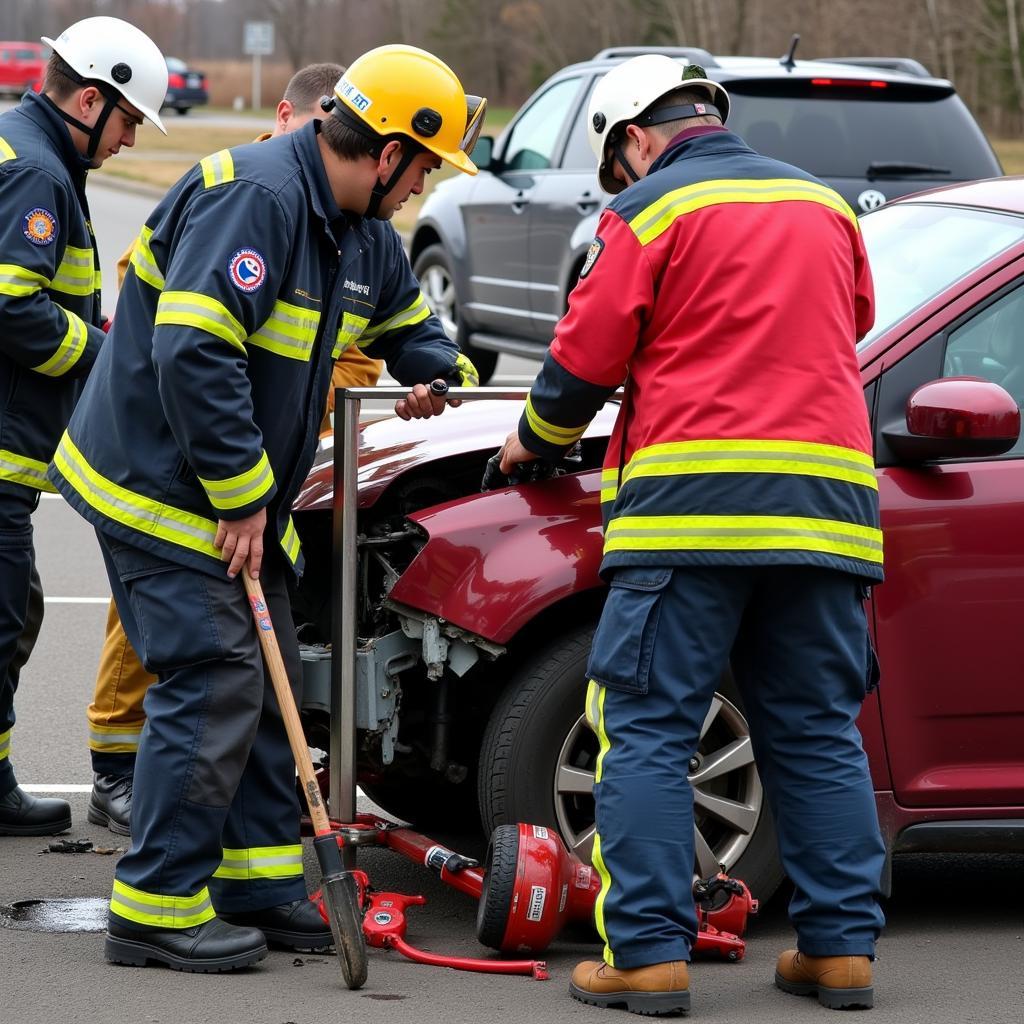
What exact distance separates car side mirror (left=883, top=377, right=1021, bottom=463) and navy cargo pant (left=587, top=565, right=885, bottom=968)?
450 mm

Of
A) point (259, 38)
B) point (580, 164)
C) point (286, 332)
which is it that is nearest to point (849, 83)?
point (580, 164)

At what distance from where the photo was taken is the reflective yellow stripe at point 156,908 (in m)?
3.83

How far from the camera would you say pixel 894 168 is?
9.45m

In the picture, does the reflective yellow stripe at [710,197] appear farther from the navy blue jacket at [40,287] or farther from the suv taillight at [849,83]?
the suv taillight at [849,83]

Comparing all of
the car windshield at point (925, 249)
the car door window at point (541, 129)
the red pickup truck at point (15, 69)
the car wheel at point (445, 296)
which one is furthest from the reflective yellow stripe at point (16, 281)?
the red pickup truck at point (15, 69)

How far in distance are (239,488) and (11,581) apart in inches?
52.1

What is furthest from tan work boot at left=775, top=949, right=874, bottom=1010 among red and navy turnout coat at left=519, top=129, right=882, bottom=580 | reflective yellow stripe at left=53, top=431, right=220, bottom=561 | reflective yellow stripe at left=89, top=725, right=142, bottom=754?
reflective yellow stripe at left=89, top=725, right=142, bottom=754

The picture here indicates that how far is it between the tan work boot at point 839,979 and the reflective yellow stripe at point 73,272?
2.61m

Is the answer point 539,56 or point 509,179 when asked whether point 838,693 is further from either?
point 539,56

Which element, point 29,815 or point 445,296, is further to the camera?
point 445,296

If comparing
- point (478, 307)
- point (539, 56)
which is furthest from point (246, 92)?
point (478, 307)

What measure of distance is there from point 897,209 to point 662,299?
1606 millimetres

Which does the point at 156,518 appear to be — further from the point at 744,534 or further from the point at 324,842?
the point at 744,534

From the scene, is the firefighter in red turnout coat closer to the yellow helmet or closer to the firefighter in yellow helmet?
the yellow helmet
